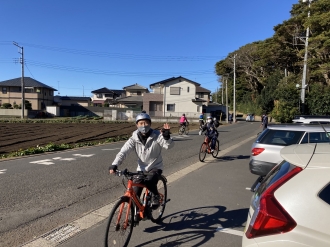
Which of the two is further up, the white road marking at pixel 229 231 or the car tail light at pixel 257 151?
the car tail light at pixel 257 151

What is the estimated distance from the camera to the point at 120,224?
315cm

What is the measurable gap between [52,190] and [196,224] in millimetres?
3480

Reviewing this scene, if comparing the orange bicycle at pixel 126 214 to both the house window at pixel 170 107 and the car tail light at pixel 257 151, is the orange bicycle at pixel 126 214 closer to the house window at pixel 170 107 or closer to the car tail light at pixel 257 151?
the car tail light at pixel 257 151

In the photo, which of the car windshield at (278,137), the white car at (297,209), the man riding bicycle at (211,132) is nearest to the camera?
the white car at (297,209)

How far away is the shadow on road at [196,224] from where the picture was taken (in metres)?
3.45

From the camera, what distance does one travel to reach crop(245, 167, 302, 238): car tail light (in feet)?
5.82

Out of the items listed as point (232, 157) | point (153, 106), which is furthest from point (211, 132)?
point (153, 106)

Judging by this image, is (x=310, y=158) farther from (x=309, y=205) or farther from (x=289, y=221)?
(x=289, y=221)

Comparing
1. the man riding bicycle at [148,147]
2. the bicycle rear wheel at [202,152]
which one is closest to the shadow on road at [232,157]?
the bicycle rear wheel at [202,152]

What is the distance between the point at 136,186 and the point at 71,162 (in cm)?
616

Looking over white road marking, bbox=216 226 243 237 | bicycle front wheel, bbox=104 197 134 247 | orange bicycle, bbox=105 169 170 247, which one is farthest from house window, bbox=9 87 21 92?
white road marking, bbox=216 226 243 237

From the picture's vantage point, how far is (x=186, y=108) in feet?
156

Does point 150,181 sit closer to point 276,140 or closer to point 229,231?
point 229,231

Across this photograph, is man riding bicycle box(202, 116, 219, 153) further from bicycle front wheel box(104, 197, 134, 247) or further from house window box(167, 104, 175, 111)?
house window box(167, 104, 175, 111)
